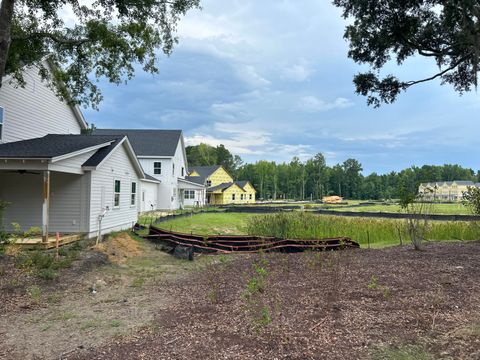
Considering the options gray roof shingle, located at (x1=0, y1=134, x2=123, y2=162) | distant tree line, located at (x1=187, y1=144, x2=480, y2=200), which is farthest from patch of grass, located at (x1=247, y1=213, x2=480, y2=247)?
distant tree line, located at (x1=187, y1=144, x2=480, y2=200)

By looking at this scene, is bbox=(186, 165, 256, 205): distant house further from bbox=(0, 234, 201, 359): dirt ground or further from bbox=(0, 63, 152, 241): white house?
bbox=(0, 234, 201, 359): dirt ground

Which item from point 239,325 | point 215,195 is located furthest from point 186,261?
point 215,195

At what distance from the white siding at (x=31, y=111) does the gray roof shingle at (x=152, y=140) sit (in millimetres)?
14624

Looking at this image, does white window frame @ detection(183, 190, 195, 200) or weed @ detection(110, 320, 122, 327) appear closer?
weed @ detection(110, 320, 122, 327)

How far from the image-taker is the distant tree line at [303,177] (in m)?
89.2

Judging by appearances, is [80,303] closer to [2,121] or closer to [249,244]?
[249,244]

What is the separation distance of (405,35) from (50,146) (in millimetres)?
11525

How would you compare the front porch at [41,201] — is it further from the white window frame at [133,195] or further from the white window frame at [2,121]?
the white window frame at [133,195]

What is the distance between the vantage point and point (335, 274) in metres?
6.39

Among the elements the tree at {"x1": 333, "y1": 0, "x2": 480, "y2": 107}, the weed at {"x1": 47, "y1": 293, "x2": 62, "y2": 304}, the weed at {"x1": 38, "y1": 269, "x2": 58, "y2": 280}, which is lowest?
the weed at {"x1": 47, "y1": 293, "x2": 62, "y2": 304}

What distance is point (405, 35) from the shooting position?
928 centimetres

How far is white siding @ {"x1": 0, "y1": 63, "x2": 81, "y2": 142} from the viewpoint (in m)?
12.3

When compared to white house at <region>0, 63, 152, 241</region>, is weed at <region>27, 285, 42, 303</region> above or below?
below

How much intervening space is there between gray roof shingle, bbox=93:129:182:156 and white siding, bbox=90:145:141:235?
544 inches
